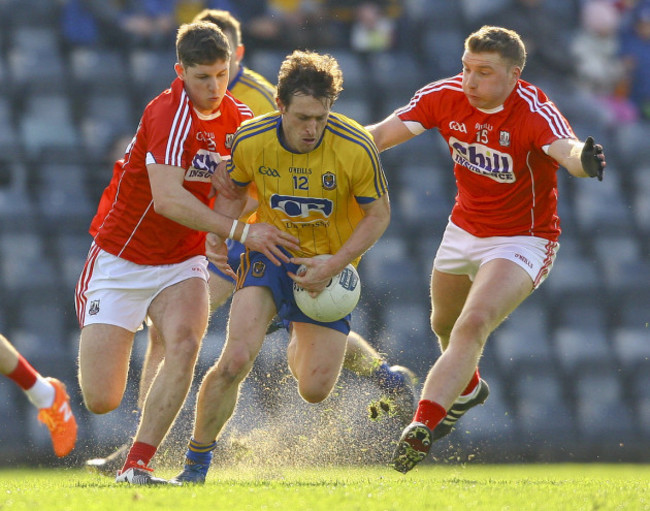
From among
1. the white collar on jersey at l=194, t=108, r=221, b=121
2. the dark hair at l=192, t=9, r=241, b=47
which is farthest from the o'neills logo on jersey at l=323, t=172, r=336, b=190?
the dark hair at l=192, t=9, r=241, b=47

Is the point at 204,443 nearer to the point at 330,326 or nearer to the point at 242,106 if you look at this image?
the point at 330,326

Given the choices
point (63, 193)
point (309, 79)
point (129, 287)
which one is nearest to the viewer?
point (309, 79)

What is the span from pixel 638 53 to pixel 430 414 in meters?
8.46

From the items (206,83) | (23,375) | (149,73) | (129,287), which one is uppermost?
(206,83)

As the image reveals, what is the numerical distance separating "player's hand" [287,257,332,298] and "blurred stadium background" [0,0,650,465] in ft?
11.1

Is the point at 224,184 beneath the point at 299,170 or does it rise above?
beneath

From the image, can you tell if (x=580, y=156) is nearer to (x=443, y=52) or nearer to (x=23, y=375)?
(x=23, y=375)

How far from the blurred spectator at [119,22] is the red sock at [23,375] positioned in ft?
20.7

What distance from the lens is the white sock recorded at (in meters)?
5.85

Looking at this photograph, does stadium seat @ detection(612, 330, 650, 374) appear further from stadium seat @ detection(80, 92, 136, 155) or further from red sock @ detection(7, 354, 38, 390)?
red sock @ detection(7, 354, 38, 390)

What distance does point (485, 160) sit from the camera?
6574mm

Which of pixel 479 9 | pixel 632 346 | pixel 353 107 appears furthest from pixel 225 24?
pixel 632 346

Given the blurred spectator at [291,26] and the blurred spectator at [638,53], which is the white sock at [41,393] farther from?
the blurred spectator at [638,53]

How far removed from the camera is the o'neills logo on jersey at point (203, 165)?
6.23 meters
